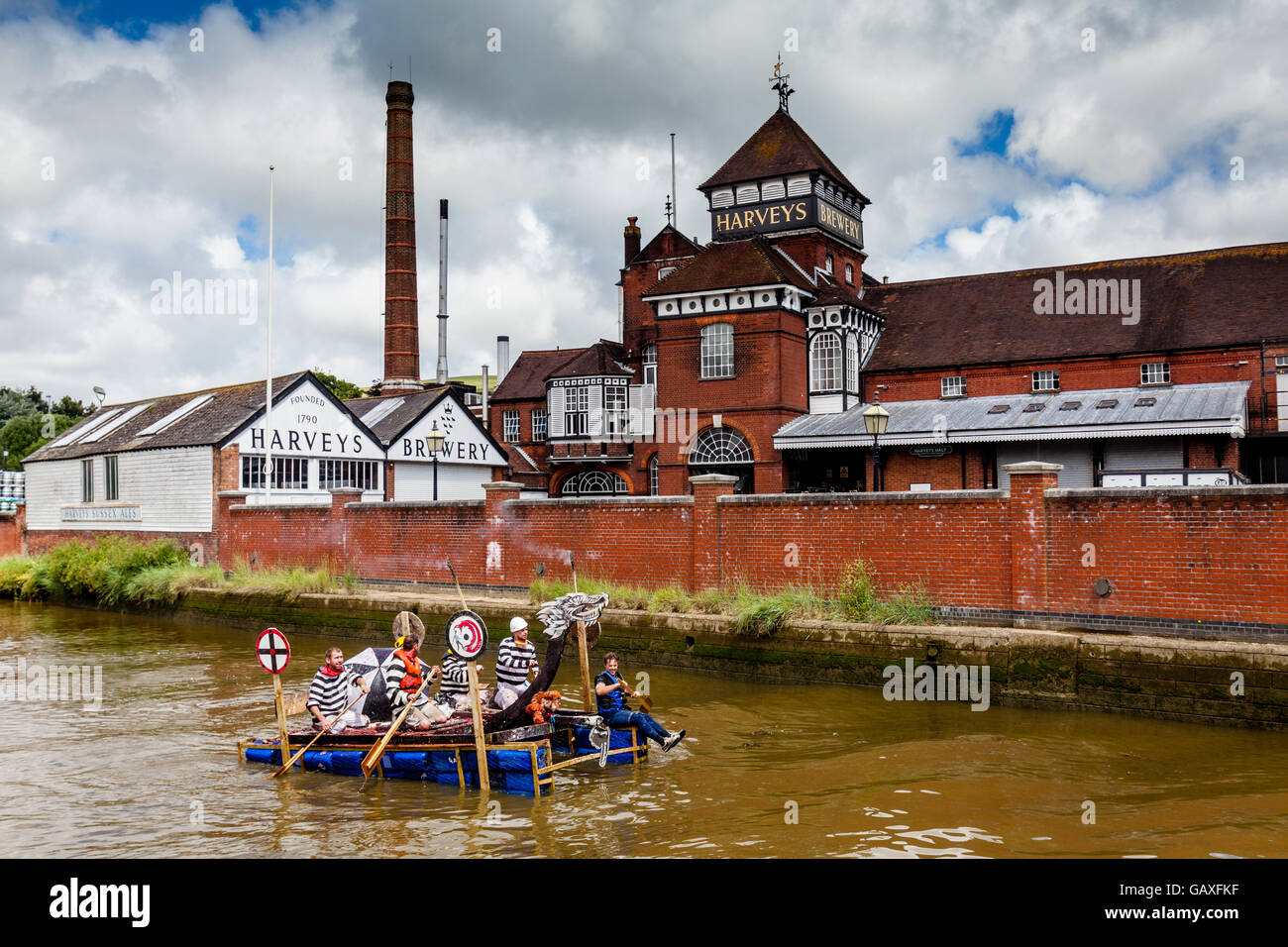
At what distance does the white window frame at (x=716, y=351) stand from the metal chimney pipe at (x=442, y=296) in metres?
25.8

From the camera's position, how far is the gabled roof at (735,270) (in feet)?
89.1

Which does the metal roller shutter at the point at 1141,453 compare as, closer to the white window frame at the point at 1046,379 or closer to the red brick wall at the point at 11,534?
the white window frame at the point at 1046,379

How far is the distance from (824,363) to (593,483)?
11186 millimetres

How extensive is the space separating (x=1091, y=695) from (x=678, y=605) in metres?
6.72

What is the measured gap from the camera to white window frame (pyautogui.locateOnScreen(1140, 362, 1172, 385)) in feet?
84.0

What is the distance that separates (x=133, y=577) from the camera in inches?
1004

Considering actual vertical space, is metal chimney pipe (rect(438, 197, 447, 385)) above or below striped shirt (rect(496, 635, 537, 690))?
above

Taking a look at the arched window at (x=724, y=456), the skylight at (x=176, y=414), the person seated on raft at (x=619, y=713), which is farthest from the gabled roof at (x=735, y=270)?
the person seated on raft at (x=619, y=713)

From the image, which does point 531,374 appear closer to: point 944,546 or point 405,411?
point 405,411

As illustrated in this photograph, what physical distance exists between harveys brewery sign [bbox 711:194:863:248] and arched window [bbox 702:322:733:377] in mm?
4952

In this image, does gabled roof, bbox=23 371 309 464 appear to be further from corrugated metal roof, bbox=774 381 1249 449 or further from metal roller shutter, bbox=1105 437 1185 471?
metal roller shutter, bbox=1105 437 1185 471

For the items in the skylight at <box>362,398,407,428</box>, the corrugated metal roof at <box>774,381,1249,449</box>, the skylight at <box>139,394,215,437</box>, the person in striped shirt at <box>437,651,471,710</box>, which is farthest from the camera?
the skylight at <box>362,398,407,428</box>

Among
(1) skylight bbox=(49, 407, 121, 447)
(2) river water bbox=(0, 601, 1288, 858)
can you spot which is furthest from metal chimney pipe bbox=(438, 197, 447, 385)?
(2) river water bbox=(0, 601, 1288, 858)
